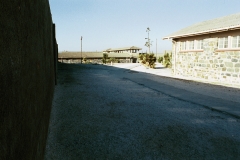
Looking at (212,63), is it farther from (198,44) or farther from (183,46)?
(183,46)

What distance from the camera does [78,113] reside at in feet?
17.0

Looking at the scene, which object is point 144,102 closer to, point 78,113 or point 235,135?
point 78,113

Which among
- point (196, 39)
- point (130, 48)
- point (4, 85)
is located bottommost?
point (4, 85)

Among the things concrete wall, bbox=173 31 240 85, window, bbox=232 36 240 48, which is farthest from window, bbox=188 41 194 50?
window, bbox=232 36 240 48

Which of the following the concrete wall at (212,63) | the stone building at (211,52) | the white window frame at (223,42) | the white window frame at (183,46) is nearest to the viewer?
the stone building at (211,52)

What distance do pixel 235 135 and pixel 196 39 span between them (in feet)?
37.5

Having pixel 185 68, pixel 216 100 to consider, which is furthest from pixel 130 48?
pixel 216 100

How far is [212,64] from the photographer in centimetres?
1278

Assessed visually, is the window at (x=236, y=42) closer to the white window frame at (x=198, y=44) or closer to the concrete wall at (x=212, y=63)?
the concrete wall at (x=212, y=63)

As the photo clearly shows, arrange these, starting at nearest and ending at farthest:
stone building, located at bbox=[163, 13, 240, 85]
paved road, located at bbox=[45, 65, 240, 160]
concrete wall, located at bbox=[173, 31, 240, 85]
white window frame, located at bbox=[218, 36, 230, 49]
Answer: paved road, located at bbox=[45, 65, 240, 160] → stone building, located at bbox=[163, 13, 240, 85] → concrete wall, located at bbox=[173, 31, 240, 85] → white window frame, located at bbox=[218, 36, 230, 49]

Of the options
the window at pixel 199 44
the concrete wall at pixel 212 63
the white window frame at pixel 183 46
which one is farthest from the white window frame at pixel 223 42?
the white window frame at pixel 183 46

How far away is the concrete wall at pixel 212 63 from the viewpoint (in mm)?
11305

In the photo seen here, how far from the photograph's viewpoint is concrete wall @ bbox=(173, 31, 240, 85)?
11305 millimetres

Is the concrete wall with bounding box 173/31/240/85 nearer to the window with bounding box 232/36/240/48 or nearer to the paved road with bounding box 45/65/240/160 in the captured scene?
the window with bounding box 232/36/240/48
